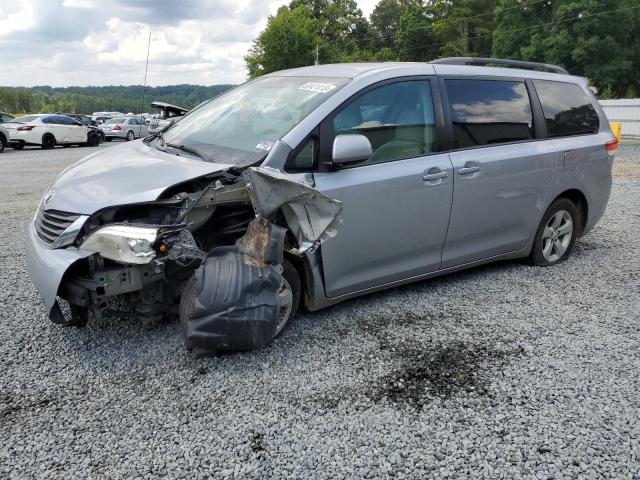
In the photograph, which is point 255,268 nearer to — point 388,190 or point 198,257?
point 198,257

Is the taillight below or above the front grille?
above

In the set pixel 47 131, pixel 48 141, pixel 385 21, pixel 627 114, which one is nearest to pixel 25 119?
pixel 47 131

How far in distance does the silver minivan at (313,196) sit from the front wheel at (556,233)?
23 mm

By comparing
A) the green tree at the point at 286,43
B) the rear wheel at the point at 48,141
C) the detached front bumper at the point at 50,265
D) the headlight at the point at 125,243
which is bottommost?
the rear wheel at the point at 48,141

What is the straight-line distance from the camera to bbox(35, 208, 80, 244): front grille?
10.4 feet

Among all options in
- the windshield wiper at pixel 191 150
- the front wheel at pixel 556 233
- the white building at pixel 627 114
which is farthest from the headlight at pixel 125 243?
the white building at pixel 627 114

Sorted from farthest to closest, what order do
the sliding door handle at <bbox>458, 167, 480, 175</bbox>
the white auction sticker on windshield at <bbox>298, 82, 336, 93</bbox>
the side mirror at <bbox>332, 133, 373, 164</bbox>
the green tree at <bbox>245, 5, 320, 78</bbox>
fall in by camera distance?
the green tree at <bbox>245, 5, 320, 78</bbox> → the sliding door handle at <bbox>458, 167, 480, 175</bbox> → the white auction sticker on windshield at <bbox>298, 82, 336, 93</bbox> → the side mirror at <bbox>332, 133, 373, 164</bbox>

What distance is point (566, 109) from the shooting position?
505 centimetres

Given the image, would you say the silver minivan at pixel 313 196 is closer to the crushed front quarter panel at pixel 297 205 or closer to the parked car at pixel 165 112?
the crushed front quarter panel at pixel 297 205

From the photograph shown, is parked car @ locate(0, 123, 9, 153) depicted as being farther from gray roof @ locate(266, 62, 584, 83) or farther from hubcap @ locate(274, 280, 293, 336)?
hubcap @ locate(274, 280, 293, 336)

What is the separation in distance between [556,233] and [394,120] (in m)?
2.28

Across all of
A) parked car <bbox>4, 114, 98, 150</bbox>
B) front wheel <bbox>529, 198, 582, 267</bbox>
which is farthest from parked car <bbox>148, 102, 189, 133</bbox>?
parked car <bbox>4, 114, 98, 150</bbox>

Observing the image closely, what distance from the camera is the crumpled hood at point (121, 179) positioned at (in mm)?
3114

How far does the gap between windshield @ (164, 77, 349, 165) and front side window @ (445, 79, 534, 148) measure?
0.99m
